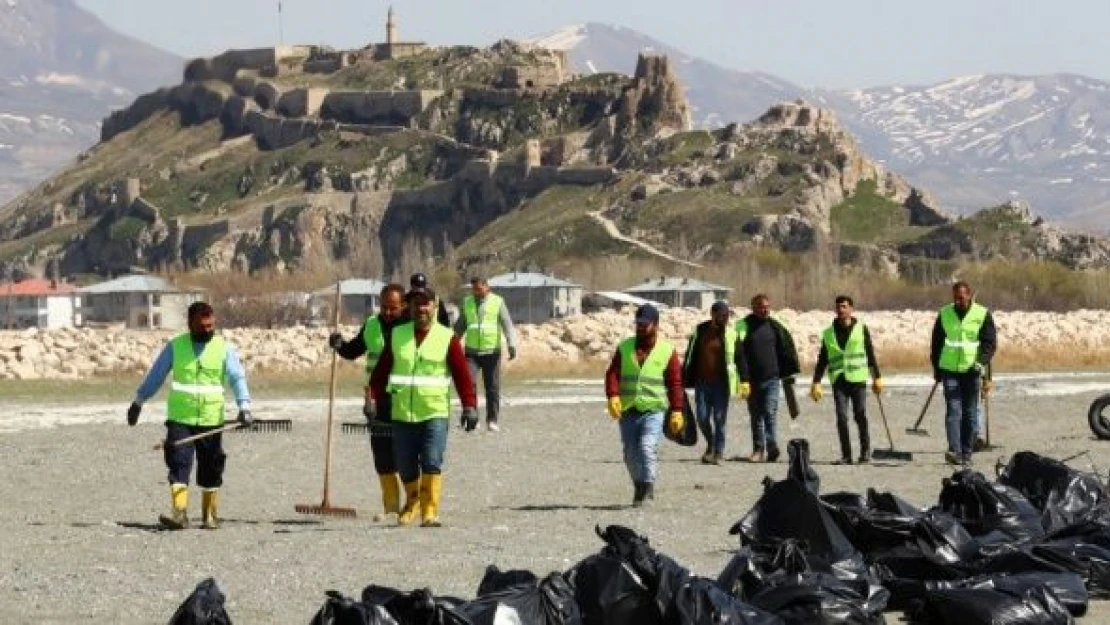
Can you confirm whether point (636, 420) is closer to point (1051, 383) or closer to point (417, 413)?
point (417, 413)

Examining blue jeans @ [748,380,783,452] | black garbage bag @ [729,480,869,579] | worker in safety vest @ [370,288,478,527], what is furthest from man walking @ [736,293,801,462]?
black garbage bag @ [729,480,869,579]

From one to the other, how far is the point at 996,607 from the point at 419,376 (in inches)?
245

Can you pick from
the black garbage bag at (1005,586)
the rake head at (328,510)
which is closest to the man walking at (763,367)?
the rake head at (328,510)

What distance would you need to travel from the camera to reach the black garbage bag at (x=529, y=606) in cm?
1148

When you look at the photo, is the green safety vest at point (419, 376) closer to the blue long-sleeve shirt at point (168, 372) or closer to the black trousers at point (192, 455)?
the blue long-sleeve shirt at point (168, 372)

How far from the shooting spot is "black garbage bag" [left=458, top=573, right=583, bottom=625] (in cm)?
1148

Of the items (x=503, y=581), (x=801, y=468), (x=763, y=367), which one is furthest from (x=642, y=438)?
(x=503, y=581)

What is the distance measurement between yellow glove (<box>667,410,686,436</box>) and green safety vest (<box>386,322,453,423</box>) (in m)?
2.29

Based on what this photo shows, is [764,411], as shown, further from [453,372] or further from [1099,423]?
[453,372]

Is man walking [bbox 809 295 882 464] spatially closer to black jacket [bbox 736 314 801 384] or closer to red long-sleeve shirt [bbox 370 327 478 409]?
black jacket [bbox 736 314 801 384]

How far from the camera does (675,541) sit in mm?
17188

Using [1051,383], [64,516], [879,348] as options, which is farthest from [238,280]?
[64,516]

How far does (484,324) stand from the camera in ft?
94.9

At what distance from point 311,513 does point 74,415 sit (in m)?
16.8
